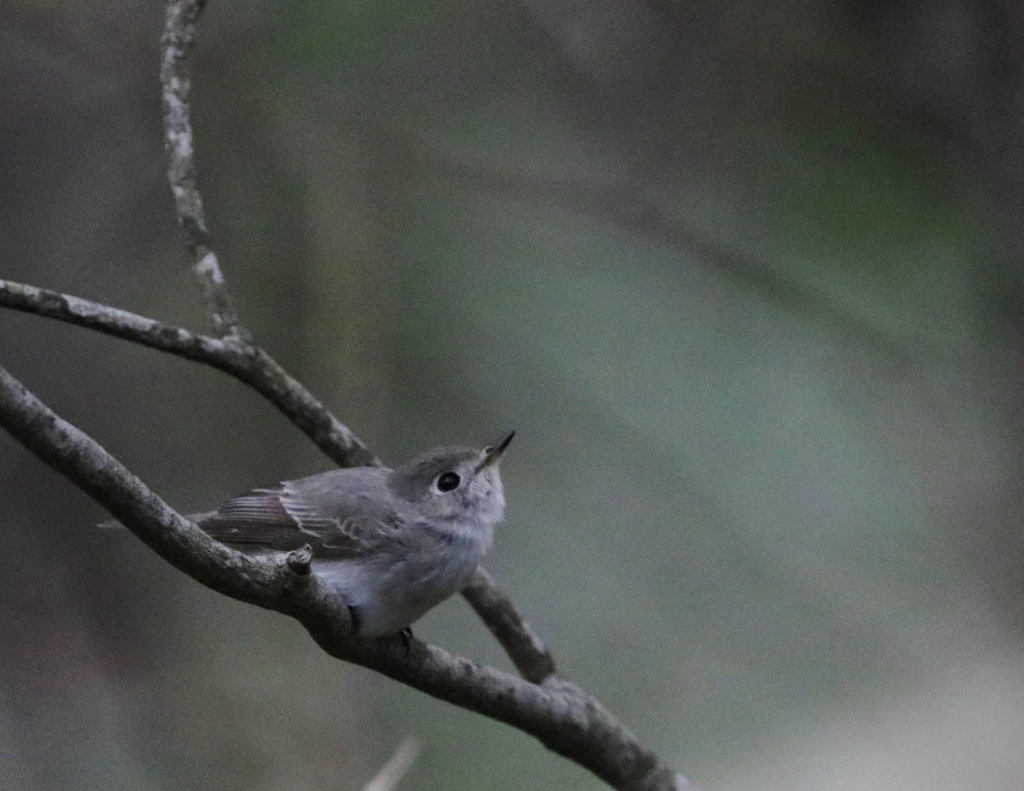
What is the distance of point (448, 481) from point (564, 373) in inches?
89.3

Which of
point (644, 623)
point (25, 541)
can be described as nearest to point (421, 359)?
point (644, 623)

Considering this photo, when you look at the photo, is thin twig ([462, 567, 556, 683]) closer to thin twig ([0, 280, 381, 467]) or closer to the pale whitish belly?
the pale whitish belly

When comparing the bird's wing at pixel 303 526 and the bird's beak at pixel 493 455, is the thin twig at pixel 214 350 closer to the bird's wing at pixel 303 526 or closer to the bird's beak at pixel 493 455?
the bird's wing at pixel 303 526

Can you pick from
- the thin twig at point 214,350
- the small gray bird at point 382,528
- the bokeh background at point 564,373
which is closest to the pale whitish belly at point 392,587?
the small gray bird at point 382,528

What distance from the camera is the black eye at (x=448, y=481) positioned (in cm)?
413

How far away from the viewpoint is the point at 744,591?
18.7 ft

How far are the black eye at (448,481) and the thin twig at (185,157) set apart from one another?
2.58ft

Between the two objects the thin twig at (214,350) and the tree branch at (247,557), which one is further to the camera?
the thin twig at (214,350)

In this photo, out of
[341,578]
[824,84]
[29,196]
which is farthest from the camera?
[824,84]

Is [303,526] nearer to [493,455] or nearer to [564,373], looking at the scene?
[493,455]

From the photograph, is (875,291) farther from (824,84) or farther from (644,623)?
(644,623)

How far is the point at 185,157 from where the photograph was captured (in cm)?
370

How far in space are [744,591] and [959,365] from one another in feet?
5.20

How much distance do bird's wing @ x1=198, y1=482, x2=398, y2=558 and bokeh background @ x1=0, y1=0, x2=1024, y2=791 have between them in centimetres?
151
